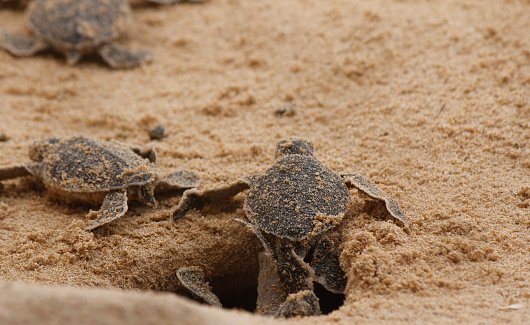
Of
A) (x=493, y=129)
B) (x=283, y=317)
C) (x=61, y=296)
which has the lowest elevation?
(x=283, y=317)

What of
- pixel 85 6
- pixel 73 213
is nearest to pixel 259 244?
pixel 73 213

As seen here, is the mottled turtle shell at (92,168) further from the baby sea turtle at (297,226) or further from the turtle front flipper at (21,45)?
the turtle front flipper at (21,45)

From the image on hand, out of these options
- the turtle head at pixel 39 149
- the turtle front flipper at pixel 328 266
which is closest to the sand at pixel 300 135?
the turtle front flipper at pixel 328 266

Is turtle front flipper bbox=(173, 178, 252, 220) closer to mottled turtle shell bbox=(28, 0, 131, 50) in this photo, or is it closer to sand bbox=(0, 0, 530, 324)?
sand bbox=(0, 0, 530, 324)

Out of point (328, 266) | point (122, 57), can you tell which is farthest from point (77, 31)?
point (328, 266)

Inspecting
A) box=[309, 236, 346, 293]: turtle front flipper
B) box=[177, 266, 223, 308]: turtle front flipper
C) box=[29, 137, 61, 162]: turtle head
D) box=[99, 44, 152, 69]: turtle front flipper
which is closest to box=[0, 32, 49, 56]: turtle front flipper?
box=[99, 44, 152, 69]: turtle front flipper

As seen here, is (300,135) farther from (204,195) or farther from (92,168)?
(92,168)

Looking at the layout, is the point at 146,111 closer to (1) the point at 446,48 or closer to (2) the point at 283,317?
(2) the point at 283,317
